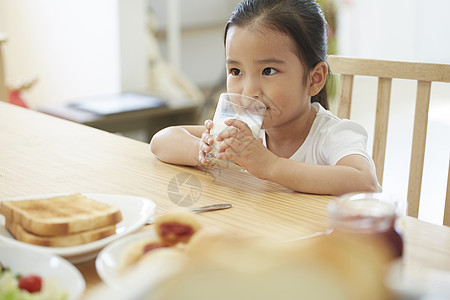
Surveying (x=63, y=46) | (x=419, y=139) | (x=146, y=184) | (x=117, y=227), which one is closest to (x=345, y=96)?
(x=419, y=139)

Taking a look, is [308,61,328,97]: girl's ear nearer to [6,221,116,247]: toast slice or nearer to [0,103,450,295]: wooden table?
[0,103,450,295]: wooden table

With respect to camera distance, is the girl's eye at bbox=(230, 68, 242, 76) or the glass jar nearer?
the glass jar

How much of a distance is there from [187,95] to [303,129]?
2762 mm

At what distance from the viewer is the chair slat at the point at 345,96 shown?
1.42 m

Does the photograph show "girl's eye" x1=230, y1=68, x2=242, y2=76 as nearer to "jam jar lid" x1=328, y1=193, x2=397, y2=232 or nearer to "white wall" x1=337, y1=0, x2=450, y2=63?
"jam jar lid" x1=328, y1=193, x2=397, y2=232

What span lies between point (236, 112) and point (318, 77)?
0.38m

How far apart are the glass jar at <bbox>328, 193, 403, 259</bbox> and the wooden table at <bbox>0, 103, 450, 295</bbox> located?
187 mm

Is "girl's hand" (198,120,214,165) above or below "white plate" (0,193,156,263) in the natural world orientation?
above

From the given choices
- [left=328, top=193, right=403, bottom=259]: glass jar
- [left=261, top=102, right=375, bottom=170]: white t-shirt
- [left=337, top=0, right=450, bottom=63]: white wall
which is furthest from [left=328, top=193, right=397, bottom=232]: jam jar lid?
[left=337, top=0, right=450, bottom=63]: white wall

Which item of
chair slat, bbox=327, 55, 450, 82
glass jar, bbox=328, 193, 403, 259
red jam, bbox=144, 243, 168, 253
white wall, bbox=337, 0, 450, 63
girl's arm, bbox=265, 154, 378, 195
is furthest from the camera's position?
white wall, bbox=337, 0, 450, 63

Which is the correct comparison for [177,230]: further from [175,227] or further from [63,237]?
[63,237]

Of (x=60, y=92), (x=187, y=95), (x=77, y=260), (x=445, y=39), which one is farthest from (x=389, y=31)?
(x=77, y=260)

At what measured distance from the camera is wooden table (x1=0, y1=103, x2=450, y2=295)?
750 mm

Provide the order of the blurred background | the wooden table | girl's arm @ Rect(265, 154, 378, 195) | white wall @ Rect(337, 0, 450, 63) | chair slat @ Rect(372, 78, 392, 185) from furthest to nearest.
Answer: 1. white wall @ Rect(337, 0, 450, 63)
2. the blurred background
3. chair slat @ Rect(372, 78, 392, 185)
4. girl's arm @ Rect(265, 154, 378, 195)
5. the wooden table
